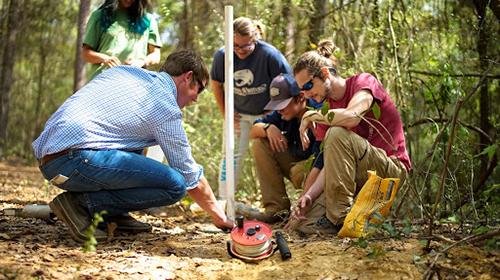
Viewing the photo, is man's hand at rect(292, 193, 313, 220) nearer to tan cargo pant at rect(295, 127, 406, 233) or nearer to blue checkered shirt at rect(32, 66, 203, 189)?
tan cargo pant at rect(295, 127, 406, 233)

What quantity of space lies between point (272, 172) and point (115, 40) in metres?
Answer: 1.58

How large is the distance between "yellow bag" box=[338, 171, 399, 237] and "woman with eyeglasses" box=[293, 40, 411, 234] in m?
0.20

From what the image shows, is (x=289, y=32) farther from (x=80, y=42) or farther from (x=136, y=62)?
(x=136, y=62)

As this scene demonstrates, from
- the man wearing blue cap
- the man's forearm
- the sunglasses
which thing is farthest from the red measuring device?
the sunglasses

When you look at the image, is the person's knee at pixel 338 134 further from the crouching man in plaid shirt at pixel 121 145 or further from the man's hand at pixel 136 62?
the man's hand at pixel 136 62

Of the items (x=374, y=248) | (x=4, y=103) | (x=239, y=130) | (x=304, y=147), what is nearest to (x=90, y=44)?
(x=239, y=130)

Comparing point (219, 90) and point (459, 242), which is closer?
point (459, 242)

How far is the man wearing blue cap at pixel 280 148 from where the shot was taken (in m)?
4.46

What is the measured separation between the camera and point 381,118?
151 inches

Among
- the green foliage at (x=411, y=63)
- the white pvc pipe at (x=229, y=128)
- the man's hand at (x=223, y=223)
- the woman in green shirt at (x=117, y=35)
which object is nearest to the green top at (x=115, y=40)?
the woman in green shirt at (x=117, y=35)

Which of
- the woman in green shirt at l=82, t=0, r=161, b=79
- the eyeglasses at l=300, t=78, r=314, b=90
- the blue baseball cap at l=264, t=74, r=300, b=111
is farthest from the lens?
the woman in green shirt at l=82, t=0, r=161, b=79

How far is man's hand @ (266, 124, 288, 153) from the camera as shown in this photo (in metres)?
4.47

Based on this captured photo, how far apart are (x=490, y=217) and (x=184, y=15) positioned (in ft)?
25.0

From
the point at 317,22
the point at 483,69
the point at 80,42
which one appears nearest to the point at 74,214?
the point at 483,69
